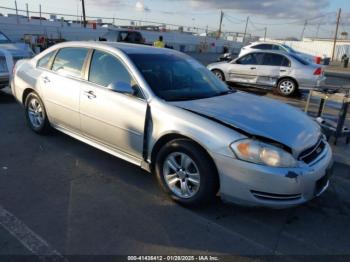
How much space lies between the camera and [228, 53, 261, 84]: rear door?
11477mm

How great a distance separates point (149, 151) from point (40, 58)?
9.31ft

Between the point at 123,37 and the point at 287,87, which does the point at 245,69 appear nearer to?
the point at 287,87

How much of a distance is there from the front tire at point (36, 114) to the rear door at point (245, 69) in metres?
7.80

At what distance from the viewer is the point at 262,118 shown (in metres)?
3.60

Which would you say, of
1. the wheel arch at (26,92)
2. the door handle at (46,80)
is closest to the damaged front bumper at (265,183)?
the door handle at (46,80)

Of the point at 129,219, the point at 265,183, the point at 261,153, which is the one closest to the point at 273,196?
the point at 265,183

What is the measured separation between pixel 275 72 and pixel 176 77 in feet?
25.0

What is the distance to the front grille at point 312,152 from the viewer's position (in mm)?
3292

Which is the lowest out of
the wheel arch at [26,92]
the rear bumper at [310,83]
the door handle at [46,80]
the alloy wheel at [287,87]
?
the alloy wheel at [287,87]

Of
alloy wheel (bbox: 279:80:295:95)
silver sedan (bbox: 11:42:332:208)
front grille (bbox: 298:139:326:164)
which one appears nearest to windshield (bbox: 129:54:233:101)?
silver sedan (bbox: 11:42:332:208)

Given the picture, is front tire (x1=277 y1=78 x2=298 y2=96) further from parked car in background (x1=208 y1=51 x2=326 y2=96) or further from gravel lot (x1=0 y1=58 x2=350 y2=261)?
gravel lot (x1=0 y1=58 x2=350 y2=261)

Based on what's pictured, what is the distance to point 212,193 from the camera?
3391 millimetres

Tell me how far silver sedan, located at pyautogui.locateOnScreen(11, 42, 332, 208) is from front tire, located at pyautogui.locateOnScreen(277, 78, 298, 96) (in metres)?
6.89

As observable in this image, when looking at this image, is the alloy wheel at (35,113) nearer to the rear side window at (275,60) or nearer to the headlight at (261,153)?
the headlight at (261,153)
